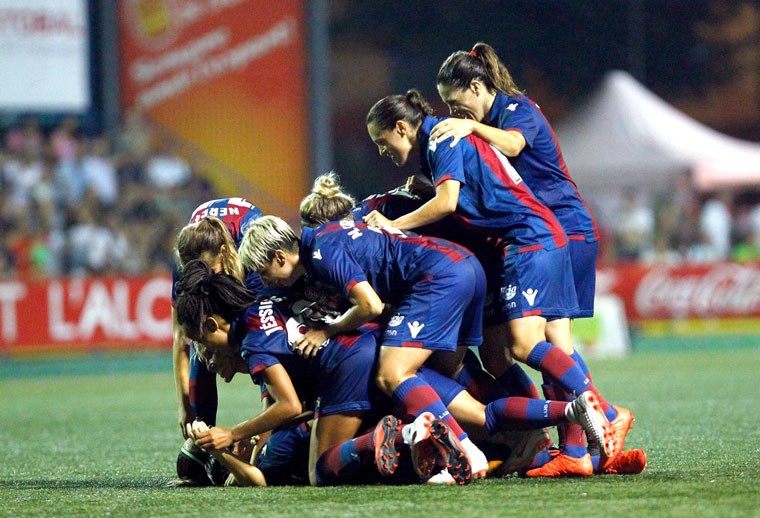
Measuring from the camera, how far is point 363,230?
5.83m

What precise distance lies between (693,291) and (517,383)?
12.0m

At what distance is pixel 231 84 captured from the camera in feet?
65.1

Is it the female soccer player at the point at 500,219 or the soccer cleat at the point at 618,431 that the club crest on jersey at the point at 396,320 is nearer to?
the female soccer player at the point at 500,219

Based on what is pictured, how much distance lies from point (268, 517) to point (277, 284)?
1.38 metres

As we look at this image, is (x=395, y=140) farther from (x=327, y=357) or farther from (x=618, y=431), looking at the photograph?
(x=618, y=431)

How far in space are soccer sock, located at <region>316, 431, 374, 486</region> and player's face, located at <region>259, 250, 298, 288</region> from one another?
76 cm

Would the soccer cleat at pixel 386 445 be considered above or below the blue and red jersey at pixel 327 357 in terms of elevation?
below

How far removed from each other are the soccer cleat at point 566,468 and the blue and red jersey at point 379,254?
3.22ft

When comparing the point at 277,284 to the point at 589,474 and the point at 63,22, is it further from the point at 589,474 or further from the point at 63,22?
the point at 63,22

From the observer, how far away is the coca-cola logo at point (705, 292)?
17625 mm

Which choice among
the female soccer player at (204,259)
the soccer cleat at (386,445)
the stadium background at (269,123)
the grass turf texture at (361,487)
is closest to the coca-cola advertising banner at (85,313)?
the stadium background at (269,123)

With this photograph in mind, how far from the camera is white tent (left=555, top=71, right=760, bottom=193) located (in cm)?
1955

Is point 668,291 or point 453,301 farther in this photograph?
point 668,291

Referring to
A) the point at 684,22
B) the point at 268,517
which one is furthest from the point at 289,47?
the point at 268,517
